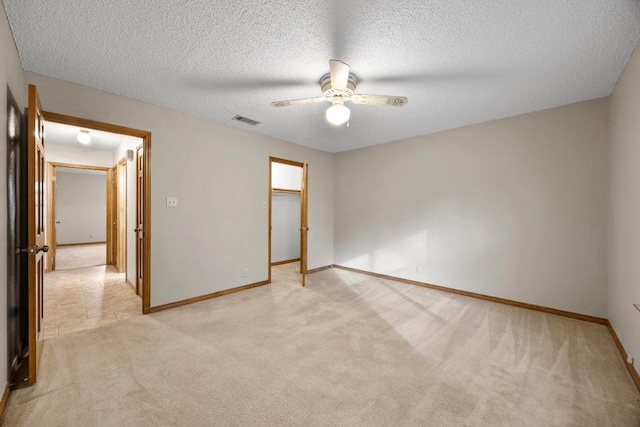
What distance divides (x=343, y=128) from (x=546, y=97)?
7.91 feet

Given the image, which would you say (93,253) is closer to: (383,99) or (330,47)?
(330,47)

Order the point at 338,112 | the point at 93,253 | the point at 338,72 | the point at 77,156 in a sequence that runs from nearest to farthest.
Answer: the point at 338,72 < the point at 338,112 < the point at 77,156 < the point at 93,253

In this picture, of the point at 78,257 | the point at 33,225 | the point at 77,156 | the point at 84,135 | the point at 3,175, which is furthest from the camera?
the point at 78,257

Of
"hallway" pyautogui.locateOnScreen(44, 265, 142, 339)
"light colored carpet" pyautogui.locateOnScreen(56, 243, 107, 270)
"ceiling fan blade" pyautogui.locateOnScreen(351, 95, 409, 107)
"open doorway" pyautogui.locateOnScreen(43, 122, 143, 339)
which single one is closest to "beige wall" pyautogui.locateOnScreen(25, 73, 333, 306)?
"open doorway" pyautogui.locateOnScreen(43, 122, 143, 339)

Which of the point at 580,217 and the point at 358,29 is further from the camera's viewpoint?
the point at 580,217

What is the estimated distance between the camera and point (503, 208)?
3525 mm

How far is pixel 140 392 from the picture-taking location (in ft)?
5.86

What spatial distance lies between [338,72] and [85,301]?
4.24m

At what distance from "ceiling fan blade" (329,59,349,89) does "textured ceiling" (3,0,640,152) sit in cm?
20

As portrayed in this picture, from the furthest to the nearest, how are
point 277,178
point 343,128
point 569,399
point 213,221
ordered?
point 277,178
point 343,128
point 213,221
point 569,399

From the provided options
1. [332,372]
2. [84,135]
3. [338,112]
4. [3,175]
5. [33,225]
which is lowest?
[332,372]

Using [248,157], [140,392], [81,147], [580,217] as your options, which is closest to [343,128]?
[248,157]

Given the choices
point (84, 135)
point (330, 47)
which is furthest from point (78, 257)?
point (330, 47)

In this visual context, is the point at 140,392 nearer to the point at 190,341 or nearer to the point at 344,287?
the point at 190,341
